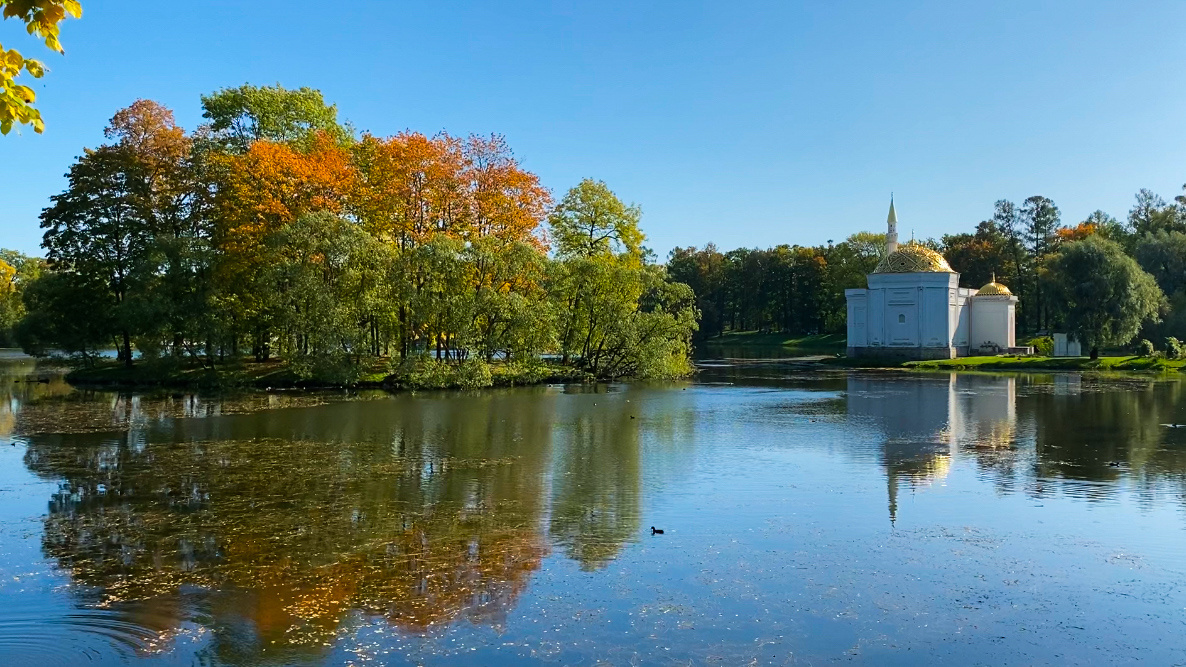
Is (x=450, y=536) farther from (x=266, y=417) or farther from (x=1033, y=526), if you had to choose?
(x=266, y=417)

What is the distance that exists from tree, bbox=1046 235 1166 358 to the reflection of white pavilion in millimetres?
15245

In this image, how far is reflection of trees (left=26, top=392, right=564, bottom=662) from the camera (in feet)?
30.2

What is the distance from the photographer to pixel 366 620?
340 inches

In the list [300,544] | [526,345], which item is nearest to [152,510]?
[300,544]

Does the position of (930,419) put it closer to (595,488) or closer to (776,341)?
(595,488)

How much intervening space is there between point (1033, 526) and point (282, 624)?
10.2 metres

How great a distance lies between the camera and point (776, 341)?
10075cm

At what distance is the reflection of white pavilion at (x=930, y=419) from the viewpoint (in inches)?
703

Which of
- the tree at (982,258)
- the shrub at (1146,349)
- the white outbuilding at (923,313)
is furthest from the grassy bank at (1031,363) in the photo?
the tree at (982,258)

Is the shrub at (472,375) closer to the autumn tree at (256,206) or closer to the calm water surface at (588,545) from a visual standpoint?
the autumn tree at (256,206)

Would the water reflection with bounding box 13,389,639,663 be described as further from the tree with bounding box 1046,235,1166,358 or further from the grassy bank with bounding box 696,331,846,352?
the grassy bank with bounding box 696,331,846,352

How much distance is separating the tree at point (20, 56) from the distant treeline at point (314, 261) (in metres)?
31.2

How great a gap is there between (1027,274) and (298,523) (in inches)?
3483

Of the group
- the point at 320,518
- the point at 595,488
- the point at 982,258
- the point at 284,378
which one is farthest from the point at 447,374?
the point at 982,258
